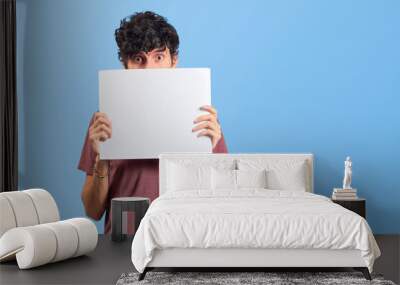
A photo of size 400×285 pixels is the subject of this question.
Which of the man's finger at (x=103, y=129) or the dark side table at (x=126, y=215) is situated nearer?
the dark side table at (x=126, y=215)

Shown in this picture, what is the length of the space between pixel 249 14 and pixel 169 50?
94cm

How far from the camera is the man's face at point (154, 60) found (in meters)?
7.10

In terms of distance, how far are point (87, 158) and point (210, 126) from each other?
4.54 feet

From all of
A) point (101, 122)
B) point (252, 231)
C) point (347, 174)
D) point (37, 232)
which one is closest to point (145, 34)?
point (101, 122)

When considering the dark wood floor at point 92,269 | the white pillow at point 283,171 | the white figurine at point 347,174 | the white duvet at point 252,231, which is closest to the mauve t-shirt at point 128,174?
the white pillow at point 283,171

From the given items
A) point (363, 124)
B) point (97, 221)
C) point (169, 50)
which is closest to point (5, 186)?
point (97, 221)

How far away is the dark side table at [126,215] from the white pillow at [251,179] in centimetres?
97

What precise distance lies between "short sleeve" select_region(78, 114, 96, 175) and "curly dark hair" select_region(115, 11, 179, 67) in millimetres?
889

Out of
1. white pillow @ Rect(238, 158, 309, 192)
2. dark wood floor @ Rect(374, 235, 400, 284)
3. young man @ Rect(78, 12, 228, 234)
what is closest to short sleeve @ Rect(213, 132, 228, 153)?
young man @ Rect(78, 12, 228, 234)

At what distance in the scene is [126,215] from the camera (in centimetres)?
666

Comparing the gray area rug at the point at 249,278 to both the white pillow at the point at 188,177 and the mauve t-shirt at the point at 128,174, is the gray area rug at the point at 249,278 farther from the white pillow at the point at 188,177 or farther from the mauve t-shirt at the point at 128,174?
the mauve t-shirt at the point at 128,174

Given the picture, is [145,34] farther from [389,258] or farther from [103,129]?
[389,258]

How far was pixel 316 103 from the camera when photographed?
704 centimetres

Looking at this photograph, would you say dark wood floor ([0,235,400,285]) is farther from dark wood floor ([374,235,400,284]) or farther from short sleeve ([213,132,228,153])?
short sleeve ([213,132,228,153])
